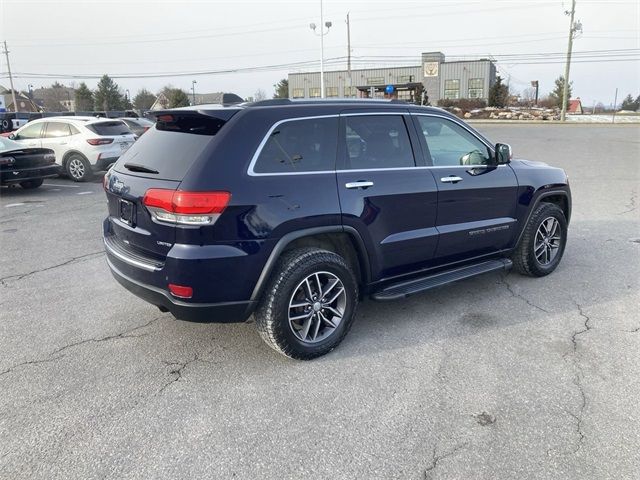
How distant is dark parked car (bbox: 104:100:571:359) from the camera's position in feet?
10.4

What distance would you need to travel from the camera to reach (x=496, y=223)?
184 inches

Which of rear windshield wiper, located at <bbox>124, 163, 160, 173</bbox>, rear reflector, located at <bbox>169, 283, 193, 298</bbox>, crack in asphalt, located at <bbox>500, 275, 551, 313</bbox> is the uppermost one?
rear windshield wiper, located at <bbox>124, 163, 160, 173</bbox>

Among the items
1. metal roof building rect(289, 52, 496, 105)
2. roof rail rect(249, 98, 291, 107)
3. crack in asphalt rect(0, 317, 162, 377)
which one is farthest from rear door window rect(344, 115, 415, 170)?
metal roof building rect(289, 52, 496, 105)

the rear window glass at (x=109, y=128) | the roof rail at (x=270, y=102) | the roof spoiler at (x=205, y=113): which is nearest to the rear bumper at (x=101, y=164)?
the rear window glass at (x=109, y=128)

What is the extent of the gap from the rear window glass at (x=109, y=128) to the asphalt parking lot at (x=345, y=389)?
8.29 metres

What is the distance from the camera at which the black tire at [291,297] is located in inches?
132

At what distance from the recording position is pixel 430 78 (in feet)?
208

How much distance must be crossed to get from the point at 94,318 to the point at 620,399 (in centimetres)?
404

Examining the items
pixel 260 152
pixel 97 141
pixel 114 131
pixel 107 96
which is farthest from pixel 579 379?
pixel 107 96

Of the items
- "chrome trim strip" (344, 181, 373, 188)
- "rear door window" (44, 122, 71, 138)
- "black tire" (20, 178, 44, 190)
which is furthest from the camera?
"rear door window" (44, 122, 71, 138)

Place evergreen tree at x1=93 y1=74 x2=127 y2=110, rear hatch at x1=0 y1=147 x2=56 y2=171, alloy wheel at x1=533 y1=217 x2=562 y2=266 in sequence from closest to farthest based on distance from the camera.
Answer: alloy wheel at x1=533 y1=217 x2=562 y2=266 < rear hatch at x1=0 y1=147 x2=56 y2=171 < evergreen tree at x1=93 y1=74 x2=127 y2=110

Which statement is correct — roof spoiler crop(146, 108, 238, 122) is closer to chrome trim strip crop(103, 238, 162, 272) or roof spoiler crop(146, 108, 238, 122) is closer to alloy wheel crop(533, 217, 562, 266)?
chrome trim strip crop(103, 238, 162, 272)

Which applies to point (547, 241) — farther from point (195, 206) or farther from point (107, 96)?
point (107, 96)

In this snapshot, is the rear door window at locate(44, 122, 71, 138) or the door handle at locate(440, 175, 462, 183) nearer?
the door handle at locate(440, 175, 462, 183)
